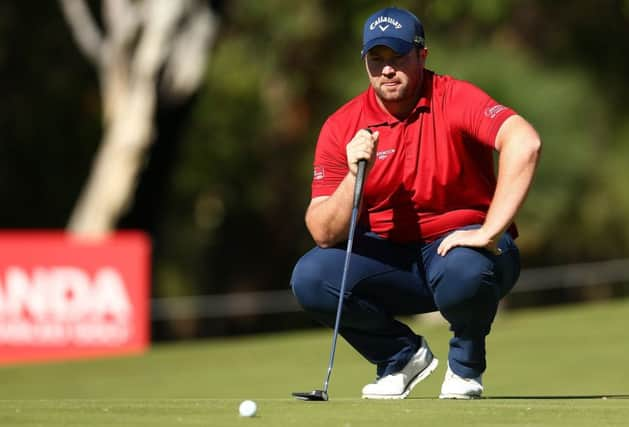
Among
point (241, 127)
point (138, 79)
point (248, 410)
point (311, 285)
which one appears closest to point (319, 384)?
point (311, 285)

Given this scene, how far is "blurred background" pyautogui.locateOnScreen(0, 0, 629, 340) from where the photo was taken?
20.0 meters

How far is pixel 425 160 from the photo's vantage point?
616cm

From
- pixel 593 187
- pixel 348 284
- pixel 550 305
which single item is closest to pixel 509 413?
pixel 348 284

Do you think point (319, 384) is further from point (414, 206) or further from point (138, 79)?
point (138, 79)

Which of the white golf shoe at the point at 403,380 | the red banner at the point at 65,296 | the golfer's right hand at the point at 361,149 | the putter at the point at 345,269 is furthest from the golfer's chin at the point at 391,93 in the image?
the red banner at the point at 65,296

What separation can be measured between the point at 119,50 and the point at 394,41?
1438 cm

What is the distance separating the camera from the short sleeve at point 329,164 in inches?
249

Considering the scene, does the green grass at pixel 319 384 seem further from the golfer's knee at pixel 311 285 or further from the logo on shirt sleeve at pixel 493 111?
the logo on shirt sleeve at pixel 493 111

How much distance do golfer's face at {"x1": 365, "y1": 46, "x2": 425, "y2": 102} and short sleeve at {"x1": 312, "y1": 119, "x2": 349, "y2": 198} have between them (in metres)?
0.28

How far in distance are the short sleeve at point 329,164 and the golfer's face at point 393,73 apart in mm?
280

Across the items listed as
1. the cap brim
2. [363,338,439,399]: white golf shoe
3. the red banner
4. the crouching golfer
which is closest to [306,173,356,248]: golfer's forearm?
the crouching golfer

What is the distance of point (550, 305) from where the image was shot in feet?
86.0

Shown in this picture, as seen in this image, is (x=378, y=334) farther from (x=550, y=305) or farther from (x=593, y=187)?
(x=550, y=305)

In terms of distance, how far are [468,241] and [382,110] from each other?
71cm
